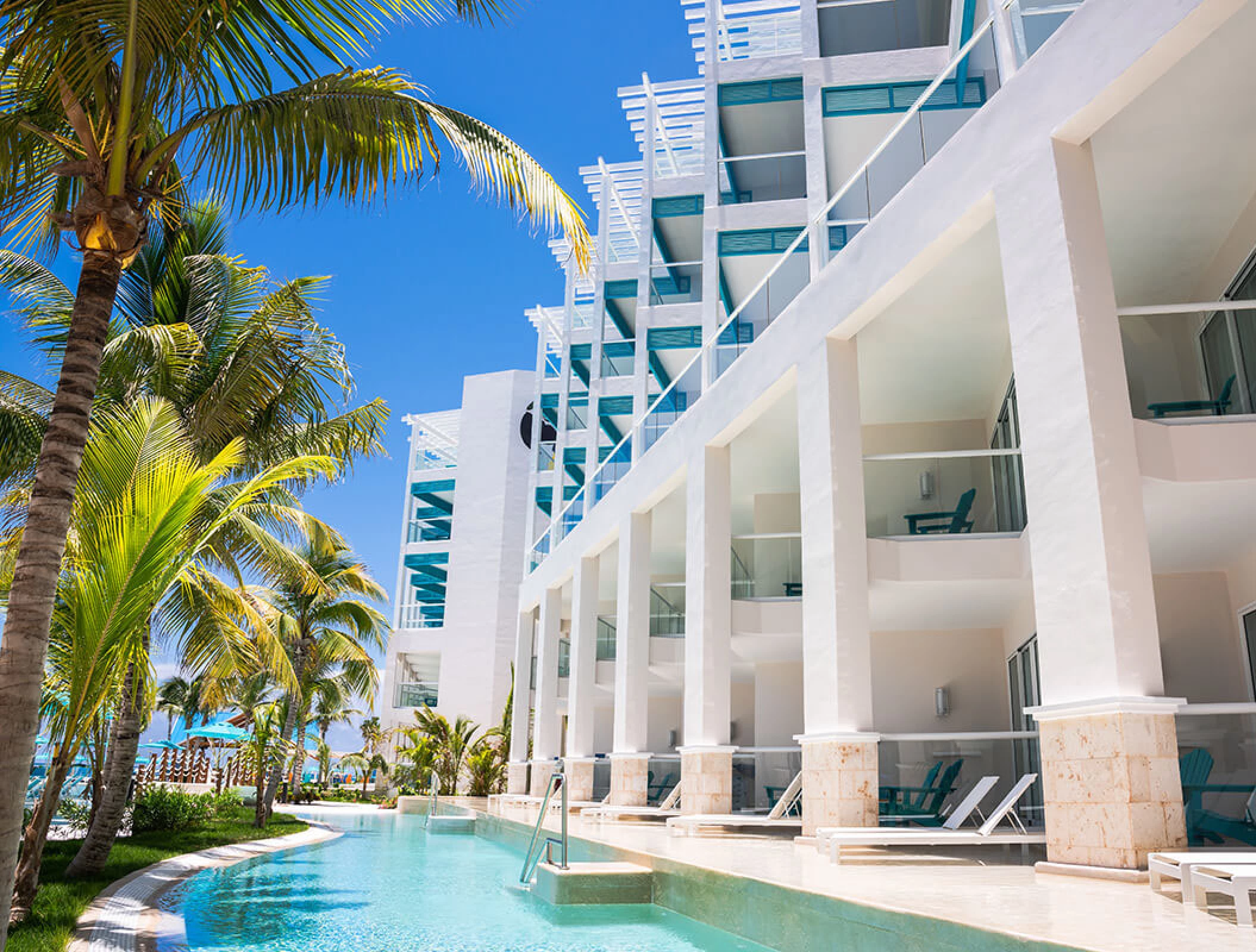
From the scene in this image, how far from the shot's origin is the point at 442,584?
5016 centimetres

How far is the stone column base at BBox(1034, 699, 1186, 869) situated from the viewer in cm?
605

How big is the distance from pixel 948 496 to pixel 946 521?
402mm

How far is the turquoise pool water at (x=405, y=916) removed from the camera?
7090mm

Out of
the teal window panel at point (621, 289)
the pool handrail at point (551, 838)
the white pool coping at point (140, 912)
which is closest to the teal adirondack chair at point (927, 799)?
the pool handrail at point (551, 838)

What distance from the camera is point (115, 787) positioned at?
1083 cm

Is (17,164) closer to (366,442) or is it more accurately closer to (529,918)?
(529,918)

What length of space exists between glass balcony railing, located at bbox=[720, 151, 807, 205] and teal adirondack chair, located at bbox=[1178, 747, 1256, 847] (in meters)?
14.9

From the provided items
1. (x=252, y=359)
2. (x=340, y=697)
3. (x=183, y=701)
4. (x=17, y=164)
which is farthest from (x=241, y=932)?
(x=183, y=701)

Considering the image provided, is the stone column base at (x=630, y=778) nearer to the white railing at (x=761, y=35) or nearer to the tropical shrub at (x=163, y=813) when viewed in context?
the tropical shrub at (x=163, y=813)

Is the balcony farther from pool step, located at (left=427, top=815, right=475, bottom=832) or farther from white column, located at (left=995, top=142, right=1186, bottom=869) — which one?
pool step, located at (left=427, top=815, right=475, bottom=832)

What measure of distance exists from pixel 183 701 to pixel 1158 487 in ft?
130

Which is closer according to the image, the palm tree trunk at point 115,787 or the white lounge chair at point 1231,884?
the white lounge chair at point 1231,884

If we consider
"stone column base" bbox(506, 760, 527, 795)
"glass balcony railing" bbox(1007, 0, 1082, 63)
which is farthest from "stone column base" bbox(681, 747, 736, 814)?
"stone column base" bbox(506, 760, 527, 795)

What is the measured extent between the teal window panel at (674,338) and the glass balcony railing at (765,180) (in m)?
2.99
